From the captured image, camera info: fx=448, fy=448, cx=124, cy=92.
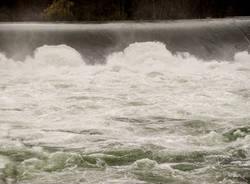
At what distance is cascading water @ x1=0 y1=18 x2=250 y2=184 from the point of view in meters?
2.75

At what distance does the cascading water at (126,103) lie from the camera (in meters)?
2.75

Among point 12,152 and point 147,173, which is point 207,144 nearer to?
point 147,173

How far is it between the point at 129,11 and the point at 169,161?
6.58 metres

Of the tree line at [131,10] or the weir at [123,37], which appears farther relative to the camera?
the tree line at [131,10]

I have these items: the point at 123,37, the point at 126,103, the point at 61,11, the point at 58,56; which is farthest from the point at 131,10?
the point at 126,103

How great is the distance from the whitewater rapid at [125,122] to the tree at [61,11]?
1858mm

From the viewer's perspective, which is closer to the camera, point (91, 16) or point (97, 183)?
point (97, 183)

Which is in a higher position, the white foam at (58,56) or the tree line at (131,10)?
the tree line at (131,10)

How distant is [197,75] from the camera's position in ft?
21.1

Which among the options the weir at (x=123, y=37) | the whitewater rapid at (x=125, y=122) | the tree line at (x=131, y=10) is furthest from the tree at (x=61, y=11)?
the whitewater rapid at (x=125, y=122)

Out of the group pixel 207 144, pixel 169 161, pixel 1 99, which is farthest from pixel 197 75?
pixel 169 161

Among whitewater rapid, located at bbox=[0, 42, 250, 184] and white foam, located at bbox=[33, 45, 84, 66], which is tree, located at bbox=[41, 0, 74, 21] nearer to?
white foam, located at bbox=[33, 45, 84, 66]

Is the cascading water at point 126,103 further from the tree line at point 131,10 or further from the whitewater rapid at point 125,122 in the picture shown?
the tree line at point 131,10

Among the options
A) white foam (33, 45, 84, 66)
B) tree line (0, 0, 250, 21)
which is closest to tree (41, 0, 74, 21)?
tree line (0, 0, 250, 21)
